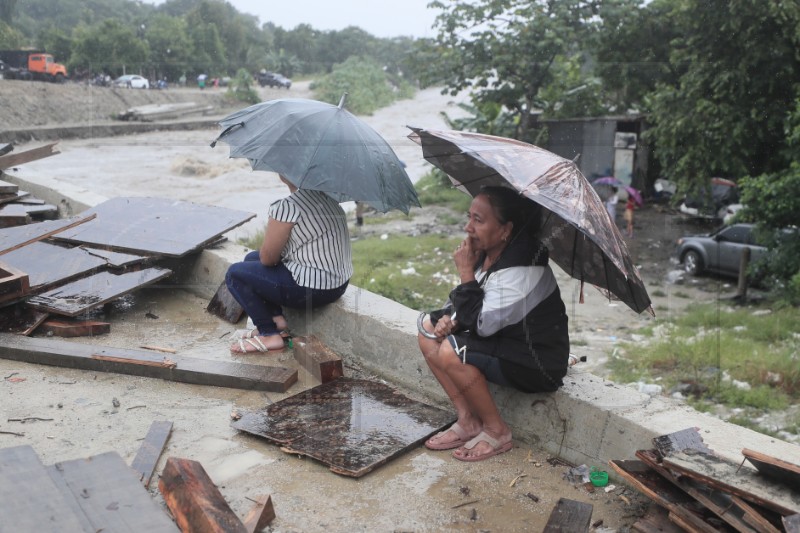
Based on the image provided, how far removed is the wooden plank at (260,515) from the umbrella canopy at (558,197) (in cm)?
161

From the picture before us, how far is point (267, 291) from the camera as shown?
4.73 m

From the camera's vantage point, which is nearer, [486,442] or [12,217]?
[486,442]

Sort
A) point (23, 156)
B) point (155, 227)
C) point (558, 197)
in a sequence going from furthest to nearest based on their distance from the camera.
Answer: point (23, 156)
point (155, 227)
point (558, 197)

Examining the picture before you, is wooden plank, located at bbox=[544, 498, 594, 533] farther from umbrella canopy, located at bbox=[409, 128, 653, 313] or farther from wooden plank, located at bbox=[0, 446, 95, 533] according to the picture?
wooden plank, located at bbox=[0, 446, 95, 533]

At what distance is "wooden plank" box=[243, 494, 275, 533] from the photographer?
2762mm

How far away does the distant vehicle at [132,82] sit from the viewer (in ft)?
124

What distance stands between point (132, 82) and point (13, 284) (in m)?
36.6

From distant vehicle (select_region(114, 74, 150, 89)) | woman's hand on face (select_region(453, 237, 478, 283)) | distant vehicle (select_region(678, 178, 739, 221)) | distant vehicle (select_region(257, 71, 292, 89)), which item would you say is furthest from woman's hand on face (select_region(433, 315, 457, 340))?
distant vehicle (select_region(114, 74, 150, 89))

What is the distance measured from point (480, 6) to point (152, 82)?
25.0m

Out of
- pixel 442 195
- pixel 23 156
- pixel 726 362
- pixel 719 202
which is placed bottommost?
pixel 726 362

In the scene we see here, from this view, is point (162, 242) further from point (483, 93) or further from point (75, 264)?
point (483, 93)

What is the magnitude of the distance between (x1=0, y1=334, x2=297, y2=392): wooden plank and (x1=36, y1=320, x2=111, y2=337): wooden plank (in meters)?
0.29

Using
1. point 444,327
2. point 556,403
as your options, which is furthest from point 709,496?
point 444,327

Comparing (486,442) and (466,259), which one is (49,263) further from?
(486,442)
